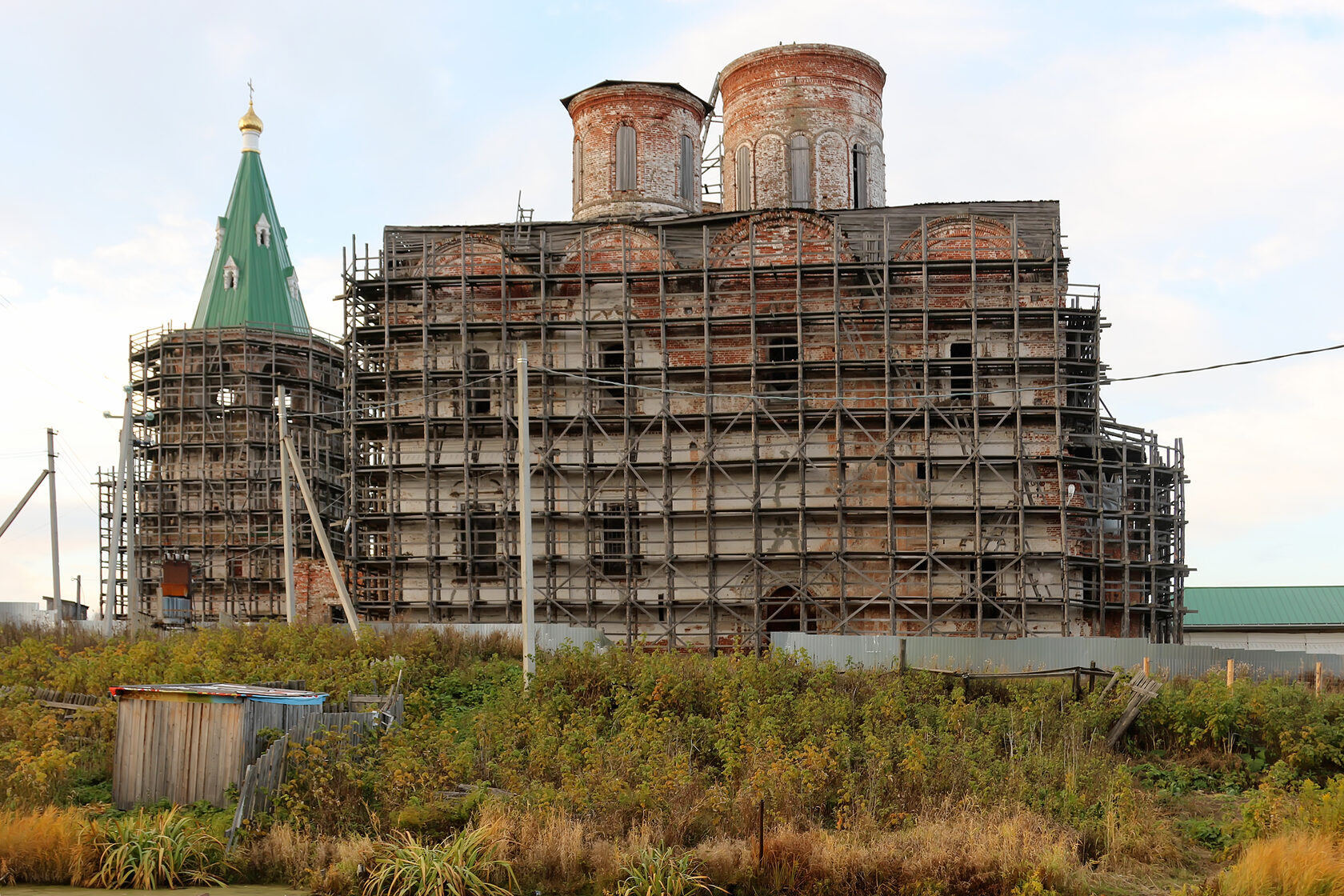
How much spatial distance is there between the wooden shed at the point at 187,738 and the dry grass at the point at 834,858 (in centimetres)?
286

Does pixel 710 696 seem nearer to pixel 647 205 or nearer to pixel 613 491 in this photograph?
pixel 613 491

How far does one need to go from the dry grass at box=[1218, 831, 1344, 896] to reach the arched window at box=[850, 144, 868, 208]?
23621mm

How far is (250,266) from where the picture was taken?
40375mm

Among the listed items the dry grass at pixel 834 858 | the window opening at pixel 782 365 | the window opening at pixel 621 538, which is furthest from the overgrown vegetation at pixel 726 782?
the window opening at pixel 782 365

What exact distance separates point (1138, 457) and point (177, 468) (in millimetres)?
25377

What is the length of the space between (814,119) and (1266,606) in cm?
1922

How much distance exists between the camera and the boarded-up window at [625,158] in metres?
34.9

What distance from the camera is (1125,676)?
744 inches

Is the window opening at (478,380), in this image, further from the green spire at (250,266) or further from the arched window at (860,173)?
the green spire at (250,266)

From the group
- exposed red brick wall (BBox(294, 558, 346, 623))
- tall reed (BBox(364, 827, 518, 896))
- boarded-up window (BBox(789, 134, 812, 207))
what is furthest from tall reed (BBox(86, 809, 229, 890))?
boarded-up window (BBox(789, 134, 812, 207))

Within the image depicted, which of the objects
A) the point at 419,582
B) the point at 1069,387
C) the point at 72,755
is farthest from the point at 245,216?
the point at 72,755

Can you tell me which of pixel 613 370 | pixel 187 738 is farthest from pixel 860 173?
pixel 187 738

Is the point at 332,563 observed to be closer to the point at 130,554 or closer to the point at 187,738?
the point at 130,554

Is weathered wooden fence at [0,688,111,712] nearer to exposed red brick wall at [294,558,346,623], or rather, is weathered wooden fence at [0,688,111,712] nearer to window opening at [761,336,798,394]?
window opening at [761,336,798,394]
